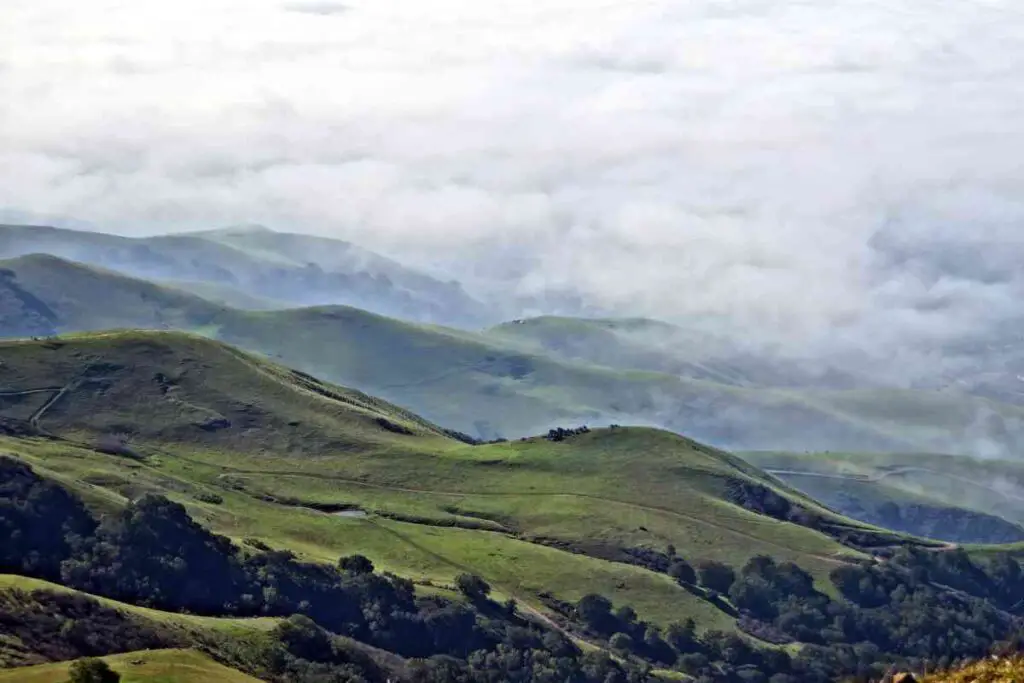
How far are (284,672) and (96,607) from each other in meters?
27.2

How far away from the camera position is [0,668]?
150000 mm

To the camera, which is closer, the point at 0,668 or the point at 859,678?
the point at 859,678

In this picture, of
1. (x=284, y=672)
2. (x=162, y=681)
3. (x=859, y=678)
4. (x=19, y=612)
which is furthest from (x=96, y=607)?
(x=859, y=678)

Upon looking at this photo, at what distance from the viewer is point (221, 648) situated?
631ft

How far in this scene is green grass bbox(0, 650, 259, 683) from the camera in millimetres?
136875

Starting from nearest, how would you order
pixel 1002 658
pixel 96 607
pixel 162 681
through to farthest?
pixel 1002 658
pixel 162 681
pixel 96 607

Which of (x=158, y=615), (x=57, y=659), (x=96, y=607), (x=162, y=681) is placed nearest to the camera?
(x=162, y=681)

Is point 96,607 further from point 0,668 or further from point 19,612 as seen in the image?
point 0,668

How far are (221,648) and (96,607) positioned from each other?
54.8 feet

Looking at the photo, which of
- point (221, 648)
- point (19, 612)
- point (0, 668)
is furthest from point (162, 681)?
point (221, 648)

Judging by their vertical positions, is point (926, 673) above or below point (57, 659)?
above

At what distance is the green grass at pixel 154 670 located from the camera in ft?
449

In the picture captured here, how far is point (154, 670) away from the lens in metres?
146

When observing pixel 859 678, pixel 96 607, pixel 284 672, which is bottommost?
pixel 284 672
